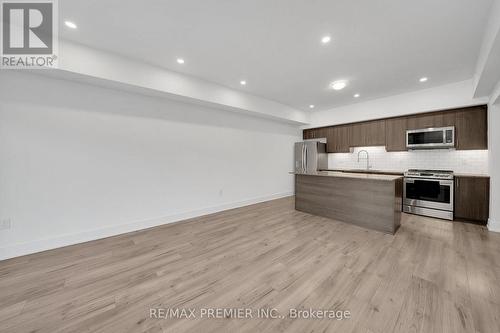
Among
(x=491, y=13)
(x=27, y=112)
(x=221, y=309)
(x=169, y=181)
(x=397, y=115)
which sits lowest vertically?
(x=221, y=309)

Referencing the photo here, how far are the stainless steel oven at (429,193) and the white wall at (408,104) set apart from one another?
148 centimetres

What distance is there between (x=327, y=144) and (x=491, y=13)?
4288 mm

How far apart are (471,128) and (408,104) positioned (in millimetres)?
1208

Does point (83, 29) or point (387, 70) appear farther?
point (387, 70)

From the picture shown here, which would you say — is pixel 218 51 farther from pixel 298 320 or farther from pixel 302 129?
pixel 302 129

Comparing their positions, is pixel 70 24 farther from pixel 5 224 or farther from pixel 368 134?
pixel 368 134

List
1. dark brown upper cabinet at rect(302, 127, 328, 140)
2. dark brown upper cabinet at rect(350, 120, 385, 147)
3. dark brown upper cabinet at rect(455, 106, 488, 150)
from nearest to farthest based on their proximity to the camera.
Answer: dark brown upper cabinet at rect(455, 106, 488, 150) → dark brown upper cabinet at rect(350, 120, 385, 147) → dark brown upper cabinet at rect(302, 127, 328, 140)

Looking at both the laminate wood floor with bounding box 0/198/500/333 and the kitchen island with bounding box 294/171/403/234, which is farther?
the kitchen island with bounding box 294/171/403/234

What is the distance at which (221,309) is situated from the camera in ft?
5.21

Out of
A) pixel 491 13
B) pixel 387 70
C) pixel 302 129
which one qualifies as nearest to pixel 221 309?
pixel 491 13

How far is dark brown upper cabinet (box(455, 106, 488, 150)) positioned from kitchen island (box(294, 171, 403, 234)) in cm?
162

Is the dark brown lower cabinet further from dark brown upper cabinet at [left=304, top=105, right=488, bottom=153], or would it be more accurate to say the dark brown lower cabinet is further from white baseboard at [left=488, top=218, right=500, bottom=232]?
dark brown upper cabinet at [left=304, top=105, right=488, bottom=153]

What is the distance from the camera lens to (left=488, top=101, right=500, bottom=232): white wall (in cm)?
311

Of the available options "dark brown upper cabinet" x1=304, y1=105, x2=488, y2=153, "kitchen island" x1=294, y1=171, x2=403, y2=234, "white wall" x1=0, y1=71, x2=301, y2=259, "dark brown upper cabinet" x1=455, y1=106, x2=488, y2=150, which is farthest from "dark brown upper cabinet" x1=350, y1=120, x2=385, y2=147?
"white wall" x1=0, y1=71, x2=301, y2=259
